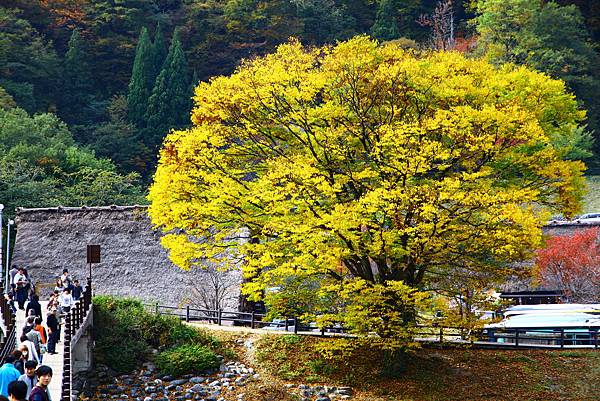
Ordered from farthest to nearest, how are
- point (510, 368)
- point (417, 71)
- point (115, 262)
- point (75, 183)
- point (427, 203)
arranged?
point (75, 183)
point (115, 262)
point (510, 368)
point (417, 71)
point (427, 203)

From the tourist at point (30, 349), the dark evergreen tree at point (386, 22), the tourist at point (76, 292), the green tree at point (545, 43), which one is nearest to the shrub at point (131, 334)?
the tourist at point (76, 292)

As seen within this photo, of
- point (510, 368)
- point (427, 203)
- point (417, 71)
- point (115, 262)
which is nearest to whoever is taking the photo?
point (427, 203)

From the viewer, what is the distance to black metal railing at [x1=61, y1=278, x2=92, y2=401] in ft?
63.3

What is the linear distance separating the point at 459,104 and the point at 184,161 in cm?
839

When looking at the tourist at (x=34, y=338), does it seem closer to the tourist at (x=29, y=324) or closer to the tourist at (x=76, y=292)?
the tourist at (x=29, y=324)

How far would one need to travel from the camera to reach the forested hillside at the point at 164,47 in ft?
195

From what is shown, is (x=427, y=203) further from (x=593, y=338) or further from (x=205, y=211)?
(x=593, y=338)

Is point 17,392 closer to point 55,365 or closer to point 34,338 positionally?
point 34,338

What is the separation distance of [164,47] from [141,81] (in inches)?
174

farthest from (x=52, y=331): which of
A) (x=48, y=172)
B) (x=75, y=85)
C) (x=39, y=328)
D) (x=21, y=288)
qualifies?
(x=75, y=85)

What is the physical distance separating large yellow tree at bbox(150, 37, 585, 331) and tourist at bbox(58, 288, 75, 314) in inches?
137

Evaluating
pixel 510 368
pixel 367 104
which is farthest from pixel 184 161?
pixel 510 368

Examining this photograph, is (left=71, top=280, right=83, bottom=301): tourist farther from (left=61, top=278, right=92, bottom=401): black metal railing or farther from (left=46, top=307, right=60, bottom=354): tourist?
(left=46, top=307, right=60, bottom=354): tourist

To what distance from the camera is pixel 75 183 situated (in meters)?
51.5
